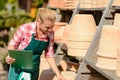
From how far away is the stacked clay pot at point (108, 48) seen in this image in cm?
256

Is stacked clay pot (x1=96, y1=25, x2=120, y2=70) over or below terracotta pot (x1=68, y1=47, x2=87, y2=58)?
over

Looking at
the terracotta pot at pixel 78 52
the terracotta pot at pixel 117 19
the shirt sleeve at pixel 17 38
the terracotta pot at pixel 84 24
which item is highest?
the terracotta pot at pixel 117 19

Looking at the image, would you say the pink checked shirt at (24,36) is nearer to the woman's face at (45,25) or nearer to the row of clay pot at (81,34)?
the woman's face at (45,25)

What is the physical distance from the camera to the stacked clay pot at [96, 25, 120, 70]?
256cm

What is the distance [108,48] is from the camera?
2588 mm

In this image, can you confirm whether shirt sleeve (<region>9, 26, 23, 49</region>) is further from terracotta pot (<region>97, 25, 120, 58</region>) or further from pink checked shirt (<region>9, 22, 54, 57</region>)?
terracotta pot (<region>97, 25, 120, 58</region>)

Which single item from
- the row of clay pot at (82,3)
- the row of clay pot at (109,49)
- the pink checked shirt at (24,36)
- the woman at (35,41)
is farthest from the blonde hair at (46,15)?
the row of clay pot at (82,3)

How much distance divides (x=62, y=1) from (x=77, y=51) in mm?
1284

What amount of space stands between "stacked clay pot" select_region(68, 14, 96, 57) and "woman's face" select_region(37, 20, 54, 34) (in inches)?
13.9

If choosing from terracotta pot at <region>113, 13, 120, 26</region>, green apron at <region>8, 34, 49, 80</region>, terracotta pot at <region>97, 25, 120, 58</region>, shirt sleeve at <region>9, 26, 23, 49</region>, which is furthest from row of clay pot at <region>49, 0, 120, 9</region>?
shirt sleeve at <region>9, 26, 23, 49</region>

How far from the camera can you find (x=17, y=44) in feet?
10.1

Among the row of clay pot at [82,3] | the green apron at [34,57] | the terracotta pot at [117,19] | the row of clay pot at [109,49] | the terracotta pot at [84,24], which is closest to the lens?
the row of clay pot at [109,49]

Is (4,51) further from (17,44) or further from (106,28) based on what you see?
(106,28)

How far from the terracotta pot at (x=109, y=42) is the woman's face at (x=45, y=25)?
0.44 meters
